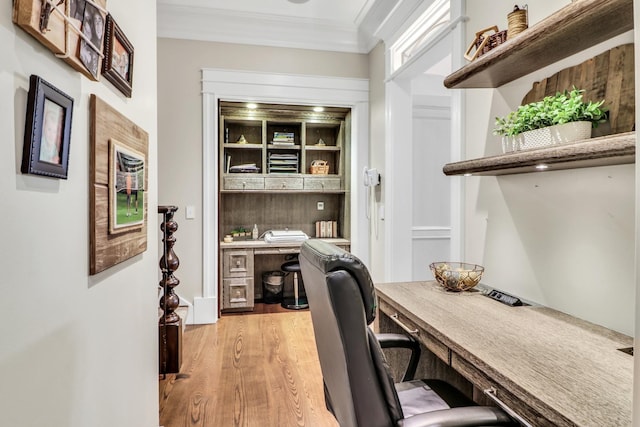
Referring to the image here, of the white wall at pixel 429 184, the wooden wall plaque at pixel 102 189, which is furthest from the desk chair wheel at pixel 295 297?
the wooden wall plaque at pixel 102 189

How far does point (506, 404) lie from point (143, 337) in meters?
1.39

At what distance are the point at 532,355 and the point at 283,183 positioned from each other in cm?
330

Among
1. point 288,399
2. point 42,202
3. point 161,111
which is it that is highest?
point 161,111

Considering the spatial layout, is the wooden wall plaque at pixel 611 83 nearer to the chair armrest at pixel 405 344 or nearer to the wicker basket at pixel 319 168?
the chair armrest at pixel 405 344

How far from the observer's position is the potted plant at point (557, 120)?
3.88 feet

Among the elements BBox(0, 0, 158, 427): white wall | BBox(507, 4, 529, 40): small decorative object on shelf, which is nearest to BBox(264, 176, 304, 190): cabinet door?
BBox(0, 0, 158, 427): white wall

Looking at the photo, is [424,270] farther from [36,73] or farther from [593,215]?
[36,73]

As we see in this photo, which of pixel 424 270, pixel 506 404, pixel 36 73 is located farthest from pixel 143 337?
pixel 424 270

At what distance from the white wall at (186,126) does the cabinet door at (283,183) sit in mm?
830

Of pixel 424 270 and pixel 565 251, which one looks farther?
pixel 424 270

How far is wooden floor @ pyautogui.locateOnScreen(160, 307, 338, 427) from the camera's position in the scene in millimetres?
1948

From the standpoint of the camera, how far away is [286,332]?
3.24 metres

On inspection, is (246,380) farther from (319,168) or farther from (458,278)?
(319,168)

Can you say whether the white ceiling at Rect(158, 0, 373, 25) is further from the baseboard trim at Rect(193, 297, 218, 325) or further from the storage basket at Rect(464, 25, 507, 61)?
the baseboard trim at Rect(193, 297, 218, 325)
